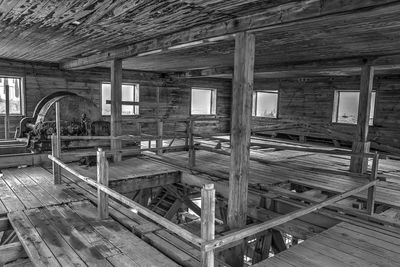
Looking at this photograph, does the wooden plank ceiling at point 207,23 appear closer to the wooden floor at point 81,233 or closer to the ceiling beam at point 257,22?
the ceiling beam at point 257,22

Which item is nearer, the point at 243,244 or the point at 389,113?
the point at 243,244

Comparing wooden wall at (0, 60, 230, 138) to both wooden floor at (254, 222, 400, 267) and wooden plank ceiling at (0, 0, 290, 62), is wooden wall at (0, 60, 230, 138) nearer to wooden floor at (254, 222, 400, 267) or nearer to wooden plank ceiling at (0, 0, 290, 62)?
wooden plank ceiling at (0, 0, 290, 62)

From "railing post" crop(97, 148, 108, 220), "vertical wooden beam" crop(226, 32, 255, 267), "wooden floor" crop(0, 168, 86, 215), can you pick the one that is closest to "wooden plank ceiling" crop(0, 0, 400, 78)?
"vertical wooden beam" crop(226, 32, 255, 267)

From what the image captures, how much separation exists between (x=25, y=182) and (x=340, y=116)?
37.2 feet

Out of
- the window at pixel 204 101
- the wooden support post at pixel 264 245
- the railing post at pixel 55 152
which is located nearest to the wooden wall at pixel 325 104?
the window at pixel 204 101

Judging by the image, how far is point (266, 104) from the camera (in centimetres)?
1549

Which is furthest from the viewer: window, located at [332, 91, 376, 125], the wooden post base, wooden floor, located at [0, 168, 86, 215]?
window, located at [332, 91, 376, 125]

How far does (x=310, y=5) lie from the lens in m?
3.40

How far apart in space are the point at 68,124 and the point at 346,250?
747cm

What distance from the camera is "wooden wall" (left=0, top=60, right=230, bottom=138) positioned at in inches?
421

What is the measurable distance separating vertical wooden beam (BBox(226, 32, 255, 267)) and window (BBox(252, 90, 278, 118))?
1088 cm

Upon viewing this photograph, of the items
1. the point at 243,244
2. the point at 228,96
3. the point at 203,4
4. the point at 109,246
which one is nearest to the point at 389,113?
the point at 228,96

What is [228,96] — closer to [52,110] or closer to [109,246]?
[52,110]

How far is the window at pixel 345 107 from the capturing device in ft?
40.7
